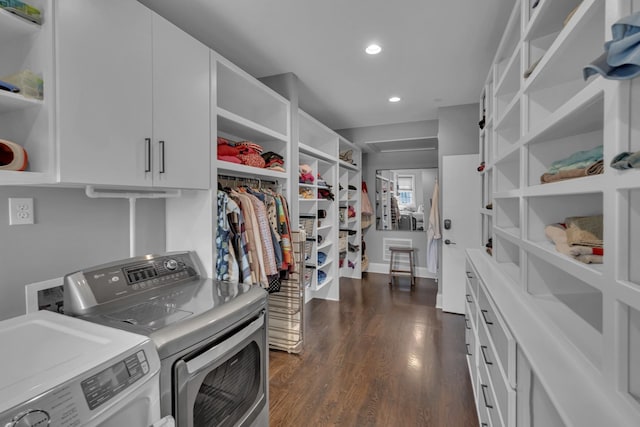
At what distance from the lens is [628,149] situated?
2.29 ft

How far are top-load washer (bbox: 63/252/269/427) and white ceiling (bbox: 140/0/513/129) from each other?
5.13 ft

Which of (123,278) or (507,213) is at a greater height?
(507,213)

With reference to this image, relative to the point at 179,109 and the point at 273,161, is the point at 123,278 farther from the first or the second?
the point at 273,161

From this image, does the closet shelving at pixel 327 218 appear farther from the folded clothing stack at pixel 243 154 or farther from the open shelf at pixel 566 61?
the open shelf at pixel 566 61

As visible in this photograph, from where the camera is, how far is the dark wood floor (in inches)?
75.0

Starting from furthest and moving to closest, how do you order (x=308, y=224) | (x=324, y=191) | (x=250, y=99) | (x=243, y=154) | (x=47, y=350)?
(x=324, y=191), (x=308, y=224), (x=250, y=99), (x=243, y=154), (x=47, y=350)

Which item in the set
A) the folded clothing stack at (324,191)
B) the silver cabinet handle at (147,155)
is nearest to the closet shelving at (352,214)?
the folded clothing stack at (324,191)

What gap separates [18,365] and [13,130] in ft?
2.99

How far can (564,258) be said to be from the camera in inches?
40.7

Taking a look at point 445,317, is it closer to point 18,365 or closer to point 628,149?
point 628,149

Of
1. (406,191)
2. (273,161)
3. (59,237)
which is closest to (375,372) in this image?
(273,161)

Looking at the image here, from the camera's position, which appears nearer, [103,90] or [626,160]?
[626,160]

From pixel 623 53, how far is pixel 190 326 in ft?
4.63

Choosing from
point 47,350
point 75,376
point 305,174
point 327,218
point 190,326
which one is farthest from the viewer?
point 327,218
